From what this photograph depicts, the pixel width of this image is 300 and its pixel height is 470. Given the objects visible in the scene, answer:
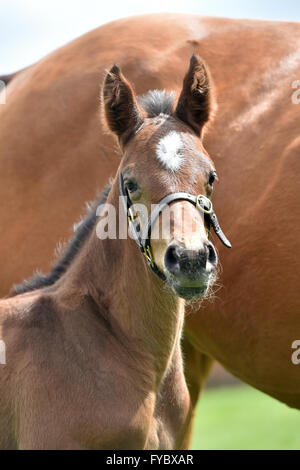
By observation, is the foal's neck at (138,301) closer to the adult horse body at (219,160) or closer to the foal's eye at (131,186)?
the foal's eye at (131,186)

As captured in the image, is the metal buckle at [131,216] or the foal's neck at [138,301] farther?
the foal's neck at [138,301]

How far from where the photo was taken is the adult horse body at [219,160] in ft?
14.9

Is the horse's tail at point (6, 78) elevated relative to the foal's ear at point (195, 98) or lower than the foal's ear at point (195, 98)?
lower

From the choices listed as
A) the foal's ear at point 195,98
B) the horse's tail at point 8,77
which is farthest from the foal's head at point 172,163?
the horse's tail at point 8,77

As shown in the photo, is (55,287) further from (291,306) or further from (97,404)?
(291,306)

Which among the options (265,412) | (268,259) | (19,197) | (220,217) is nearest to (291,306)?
(268,259)

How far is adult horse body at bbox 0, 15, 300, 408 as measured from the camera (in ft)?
14.9

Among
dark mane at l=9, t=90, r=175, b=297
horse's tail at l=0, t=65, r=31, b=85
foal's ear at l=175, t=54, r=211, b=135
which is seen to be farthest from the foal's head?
horse's tail at l=0, t=65, r=31, b=85

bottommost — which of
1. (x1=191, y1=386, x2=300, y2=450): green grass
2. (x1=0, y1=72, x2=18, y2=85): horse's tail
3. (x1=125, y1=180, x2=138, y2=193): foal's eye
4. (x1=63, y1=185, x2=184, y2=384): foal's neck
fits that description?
(x1=191, y1=386, x2=300, y2=450): green grass

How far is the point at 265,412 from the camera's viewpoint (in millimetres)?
14969

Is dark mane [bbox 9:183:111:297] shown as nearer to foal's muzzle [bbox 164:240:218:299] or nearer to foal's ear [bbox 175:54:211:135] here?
foal's ear [bbox 175:54:211:135]

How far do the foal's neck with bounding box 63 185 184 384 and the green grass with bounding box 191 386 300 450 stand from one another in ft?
22.1

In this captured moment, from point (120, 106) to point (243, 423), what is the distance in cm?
1051

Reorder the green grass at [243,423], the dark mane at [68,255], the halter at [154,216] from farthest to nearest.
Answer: the green grass at [243,423], the dark mane at [68,255], the halter at [154,216]
